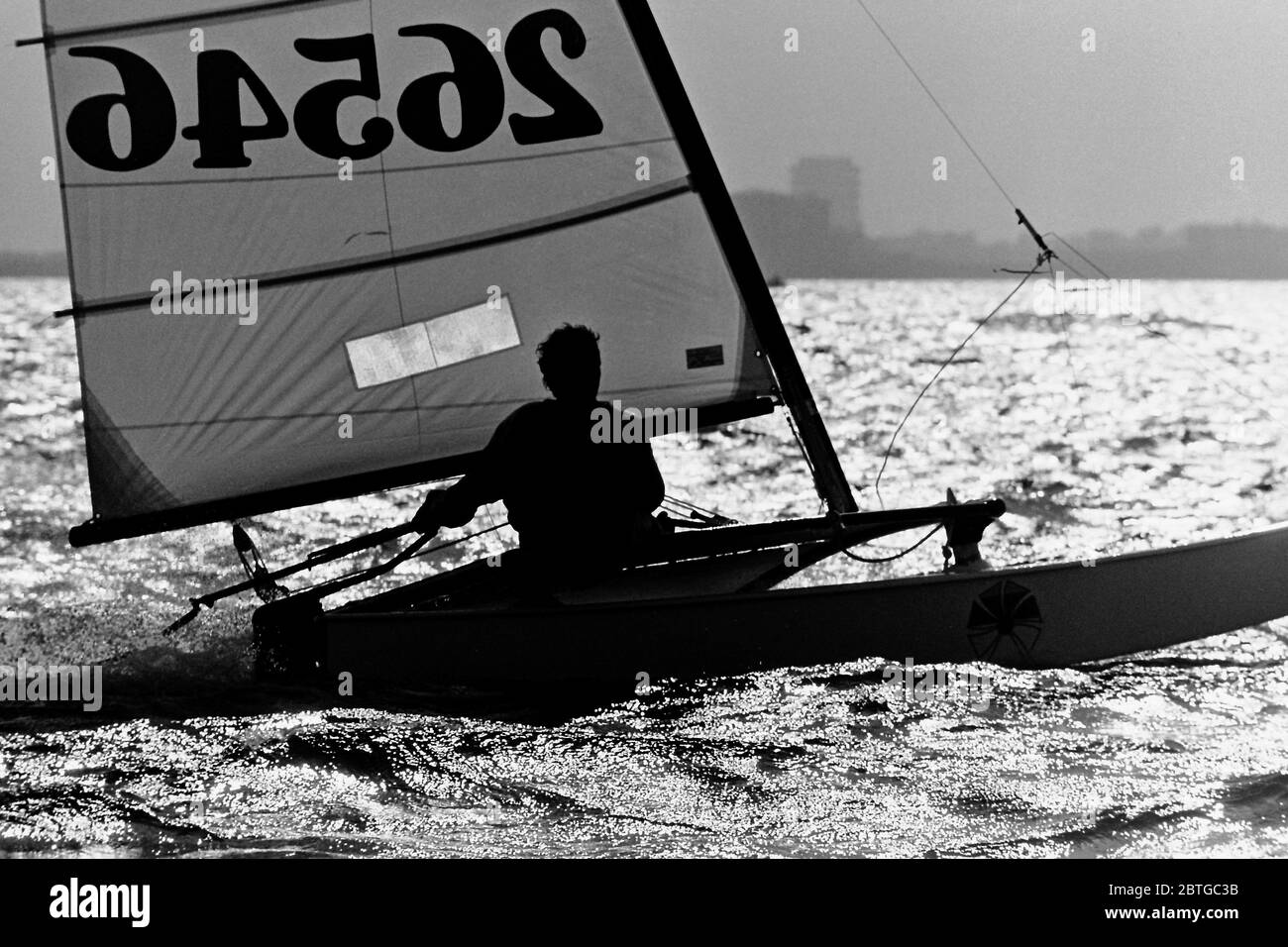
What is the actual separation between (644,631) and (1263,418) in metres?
14.6

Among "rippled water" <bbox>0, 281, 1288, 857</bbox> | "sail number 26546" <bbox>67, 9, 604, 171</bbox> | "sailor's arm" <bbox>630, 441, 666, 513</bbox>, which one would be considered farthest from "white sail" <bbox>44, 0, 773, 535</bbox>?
"rippled water" <bbox>0, 281, 1288, 857</bbox>

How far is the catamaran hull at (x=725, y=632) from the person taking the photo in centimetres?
460

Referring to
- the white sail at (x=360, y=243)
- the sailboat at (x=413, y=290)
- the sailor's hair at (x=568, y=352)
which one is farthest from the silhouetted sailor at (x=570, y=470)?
the white sail at (x=360, y=243)

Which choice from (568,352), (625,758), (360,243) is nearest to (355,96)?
(360,243)

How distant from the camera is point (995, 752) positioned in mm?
4137

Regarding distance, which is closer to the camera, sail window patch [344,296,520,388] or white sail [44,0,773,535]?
white sail [44,0,773,535]

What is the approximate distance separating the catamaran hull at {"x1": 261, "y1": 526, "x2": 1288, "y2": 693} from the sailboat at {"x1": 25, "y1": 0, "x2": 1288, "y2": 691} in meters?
0.02

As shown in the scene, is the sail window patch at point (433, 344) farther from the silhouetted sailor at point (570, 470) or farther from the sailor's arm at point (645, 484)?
the sailor's arm at point (645, 484)

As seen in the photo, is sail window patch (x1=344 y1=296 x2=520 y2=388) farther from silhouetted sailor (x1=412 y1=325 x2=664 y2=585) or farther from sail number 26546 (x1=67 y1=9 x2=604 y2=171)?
sail number 26546 (x1=67 y1=9 x2=604 y2=171)

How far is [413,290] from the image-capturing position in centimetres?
508

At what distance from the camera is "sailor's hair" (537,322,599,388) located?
15.1 ft

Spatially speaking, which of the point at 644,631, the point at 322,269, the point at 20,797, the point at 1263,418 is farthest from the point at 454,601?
the point at 1263,418

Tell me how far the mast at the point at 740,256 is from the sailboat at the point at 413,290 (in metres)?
0.01
